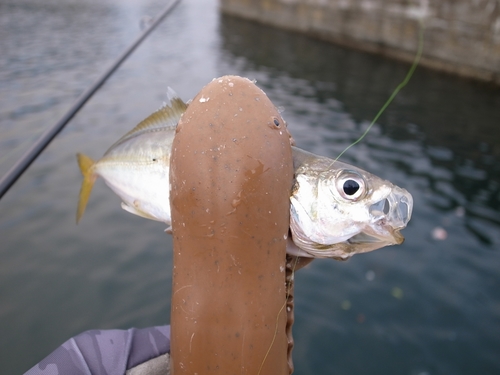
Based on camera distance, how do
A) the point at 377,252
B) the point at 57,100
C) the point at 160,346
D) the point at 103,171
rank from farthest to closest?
the point at 57,100 < the point at 377,252 < the point at 103,171 < the point at 160,346

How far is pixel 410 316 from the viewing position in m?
5.80

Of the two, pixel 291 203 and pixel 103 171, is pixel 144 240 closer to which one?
pixel 103 171

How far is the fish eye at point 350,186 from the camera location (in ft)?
6.02

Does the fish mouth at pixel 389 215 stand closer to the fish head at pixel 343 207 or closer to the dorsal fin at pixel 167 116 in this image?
the fish head at pixel 343 207

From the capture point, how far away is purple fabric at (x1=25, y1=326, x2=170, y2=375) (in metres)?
2.10

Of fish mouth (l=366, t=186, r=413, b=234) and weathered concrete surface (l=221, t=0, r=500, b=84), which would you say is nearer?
fish mouth (l=366, t=186, r=413, b=234)

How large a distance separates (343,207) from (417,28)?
18253 mm

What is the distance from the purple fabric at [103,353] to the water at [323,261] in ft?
10.8

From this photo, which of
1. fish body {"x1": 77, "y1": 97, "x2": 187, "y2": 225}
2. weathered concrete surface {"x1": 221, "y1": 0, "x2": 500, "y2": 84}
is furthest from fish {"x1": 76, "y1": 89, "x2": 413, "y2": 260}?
weathered concrete surface {"x1": 221, "y1": 0, "x2": 500, "y2": 84}

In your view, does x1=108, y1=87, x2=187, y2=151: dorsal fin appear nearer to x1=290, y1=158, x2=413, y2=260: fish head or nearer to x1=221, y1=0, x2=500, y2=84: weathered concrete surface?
x1=290, y1=158, x2=413, y2=260: fish head

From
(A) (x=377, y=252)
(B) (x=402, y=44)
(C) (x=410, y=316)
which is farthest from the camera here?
(B) (x=402, y=44)

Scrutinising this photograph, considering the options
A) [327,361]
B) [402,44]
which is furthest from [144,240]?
[402,44]

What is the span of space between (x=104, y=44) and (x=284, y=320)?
21.0 metres

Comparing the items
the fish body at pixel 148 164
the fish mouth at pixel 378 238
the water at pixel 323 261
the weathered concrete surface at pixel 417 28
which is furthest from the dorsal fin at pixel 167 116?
the weathered concrete surface at pixel 417 28
